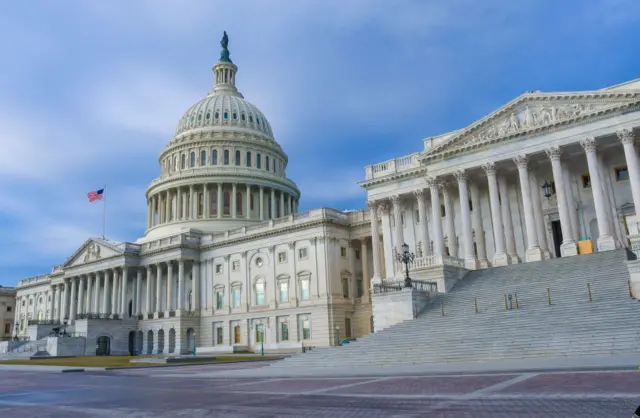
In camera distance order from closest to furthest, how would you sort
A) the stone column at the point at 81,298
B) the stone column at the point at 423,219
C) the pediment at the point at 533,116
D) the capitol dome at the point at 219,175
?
the pediment at the point at 533,116 → the stone column at the point at 423,219 → the stone column at the point at 81,298 → the capitol dome at the point at 219,175

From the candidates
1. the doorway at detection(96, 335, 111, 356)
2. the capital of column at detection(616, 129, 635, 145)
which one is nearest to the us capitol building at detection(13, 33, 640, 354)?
the capital of column at detection(616, 129, 635, 145)

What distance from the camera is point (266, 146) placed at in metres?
111

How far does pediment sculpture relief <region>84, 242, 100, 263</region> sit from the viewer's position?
309 ft

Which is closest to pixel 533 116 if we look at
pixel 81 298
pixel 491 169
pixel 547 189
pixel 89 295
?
pixel 491 169

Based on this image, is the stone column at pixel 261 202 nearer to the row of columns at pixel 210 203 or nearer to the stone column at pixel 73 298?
the row of columns at pixel 210 203

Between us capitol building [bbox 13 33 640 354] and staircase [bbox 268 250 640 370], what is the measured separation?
373 centimetres

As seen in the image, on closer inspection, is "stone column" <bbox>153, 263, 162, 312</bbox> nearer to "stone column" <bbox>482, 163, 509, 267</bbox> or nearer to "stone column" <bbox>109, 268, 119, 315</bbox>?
"stone column" <bbox>109, 268, 119, 315</bbox>

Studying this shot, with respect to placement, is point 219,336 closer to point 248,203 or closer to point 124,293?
point 124,293

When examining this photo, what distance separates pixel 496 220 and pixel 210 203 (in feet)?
210

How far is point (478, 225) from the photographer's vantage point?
50.9 meters

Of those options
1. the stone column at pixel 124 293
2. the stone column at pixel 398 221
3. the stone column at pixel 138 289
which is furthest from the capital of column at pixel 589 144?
the stone column at pixel 138 289

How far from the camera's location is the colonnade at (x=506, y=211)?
4278cm

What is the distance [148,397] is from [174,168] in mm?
96232

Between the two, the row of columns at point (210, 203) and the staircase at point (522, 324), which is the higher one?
the row of columns at point (210, 203)
